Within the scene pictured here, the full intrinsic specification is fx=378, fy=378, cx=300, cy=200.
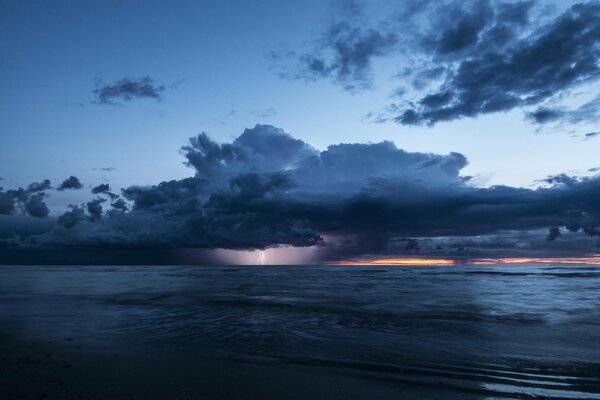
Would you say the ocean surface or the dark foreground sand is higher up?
the dark foreground sand

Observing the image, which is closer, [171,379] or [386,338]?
[171,379]

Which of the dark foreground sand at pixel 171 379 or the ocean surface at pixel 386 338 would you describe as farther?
the ocean surface at pixel 386 338

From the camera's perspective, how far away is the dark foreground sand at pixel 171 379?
25.0 feet

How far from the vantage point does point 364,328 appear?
1681cm

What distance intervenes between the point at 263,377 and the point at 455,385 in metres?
4.37

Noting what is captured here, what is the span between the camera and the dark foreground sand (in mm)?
7613

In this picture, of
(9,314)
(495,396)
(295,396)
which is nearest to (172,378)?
(295,396)

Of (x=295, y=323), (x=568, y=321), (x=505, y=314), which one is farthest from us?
(x=505, y=314)

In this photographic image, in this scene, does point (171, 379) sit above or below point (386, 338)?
above

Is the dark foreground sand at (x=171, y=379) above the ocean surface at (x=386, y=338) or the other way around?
above

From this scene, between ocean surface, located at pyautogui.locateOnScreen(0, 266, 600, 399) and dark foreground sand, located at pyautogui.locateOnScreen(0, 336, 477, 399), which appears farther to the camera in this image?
ocean surface, located at pyautogui.locateOnScreen(0, 266, 600, 399)

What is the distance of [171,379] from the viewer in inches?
339

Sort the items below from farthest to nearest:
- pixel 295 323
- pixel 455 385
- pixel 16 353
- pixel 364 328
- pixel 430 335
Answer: pixel 295 323, pixel 364 328, pixel 430 335, pixel 16 353, pixel 455 385

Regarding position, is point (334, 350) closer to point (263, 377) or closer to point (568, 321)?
point (263, 377)
